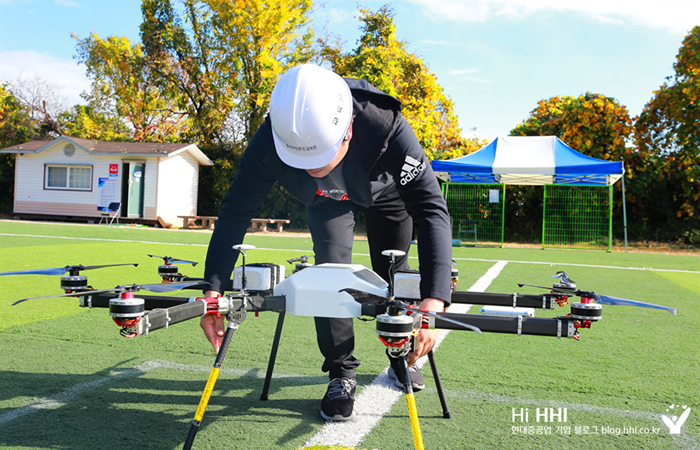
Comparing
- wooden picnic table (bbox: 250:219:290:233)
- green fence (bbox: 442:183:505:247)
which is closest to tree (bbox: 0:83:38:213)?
wooden picnic table (bbox: 250:219:290:233)

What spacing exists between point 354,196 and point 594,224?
56.1 feet

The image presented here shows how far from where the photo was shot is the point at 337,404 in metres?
2.56

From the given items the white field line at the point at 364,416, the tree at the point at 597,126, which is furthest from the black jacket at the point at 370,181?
the tree at the point at 597,126

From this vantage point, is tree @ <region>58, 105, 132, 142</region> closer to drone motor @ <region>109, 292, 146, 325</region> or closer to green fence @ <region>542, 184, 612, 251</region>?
green fence @ <region>542, 184, 612, 251</region>

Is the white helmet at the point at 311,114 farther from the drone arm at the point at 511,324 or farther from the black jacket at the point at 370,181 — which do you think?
the drone arm at the point at 511,324

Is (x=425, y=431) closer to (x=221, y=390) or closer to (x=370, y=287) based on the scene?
(x=370, y=287)

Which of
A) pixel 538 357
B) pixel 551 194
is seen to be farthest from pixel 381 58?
pixel 538 357

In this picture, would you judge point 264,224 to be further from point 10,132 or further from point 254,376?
point 10,132

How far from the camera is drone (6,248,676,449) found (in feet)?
5.24

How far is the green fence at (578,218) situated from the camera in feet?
57.3

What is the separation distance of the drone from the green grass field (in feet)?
2.11

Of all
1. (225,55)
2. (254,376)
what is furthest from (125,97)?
(254,376)

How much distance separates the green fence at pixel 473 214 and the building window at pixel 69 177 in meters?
17.2

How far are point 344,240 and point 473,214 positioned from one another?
53.8ft
